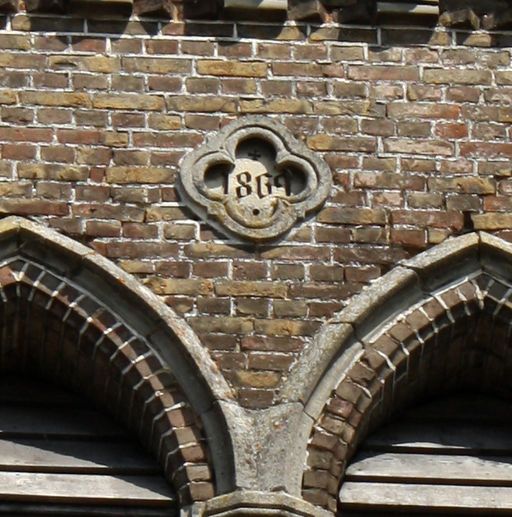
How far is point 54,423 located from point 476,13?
246 centimetres

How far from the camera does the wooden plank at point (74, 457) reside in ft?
30.8

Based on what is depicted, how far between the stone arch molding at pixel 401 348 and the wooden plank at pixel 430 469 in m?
0.10

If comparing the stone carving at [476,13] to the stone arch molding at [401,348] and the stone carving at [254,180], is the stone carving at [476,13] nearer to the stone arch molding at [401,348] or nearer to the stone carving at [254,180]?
the stone carving at [254,180]

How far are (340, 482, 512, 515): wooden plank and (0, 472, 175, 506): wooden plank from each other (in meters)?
0.69

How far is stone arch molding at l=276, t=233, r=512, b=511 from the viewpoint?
9258 millimetres

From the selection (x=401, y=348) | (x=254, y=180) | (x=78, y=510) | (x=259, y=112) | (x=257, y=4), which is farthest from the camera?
(x=257, y=4)

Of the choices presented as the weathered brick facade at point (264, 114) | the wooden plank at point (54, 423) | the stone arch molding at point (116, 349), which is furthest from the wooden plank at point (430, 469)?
the wooden plank at point (54, 423)

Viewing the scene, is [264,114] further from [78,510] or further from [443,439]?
[78,510]

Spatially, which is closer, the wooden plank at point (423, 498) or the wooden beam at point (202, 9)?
the wooden plank at point (423, 498)

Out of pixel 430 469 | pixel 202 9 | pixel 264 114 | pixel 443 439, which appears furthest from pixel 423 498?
pixel 202 9

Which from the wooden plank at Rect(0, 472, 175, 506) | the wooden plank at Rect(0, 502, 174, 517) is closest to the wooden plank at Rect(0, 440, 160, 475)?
the wooden plank at Rect(0, 472, 175, 506)

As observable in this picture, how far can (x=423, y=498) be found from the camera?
9367mm

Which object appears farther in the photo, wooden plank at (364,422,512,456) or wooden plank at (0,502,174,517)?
wooden plank at (364,422,512,456)

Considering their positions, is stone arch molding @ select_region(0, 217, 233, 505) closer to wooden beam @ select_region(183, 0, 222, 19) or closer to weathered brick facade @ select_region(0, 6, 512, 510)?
weathered brick facade @ select_region(0, 6, 512, 510)
